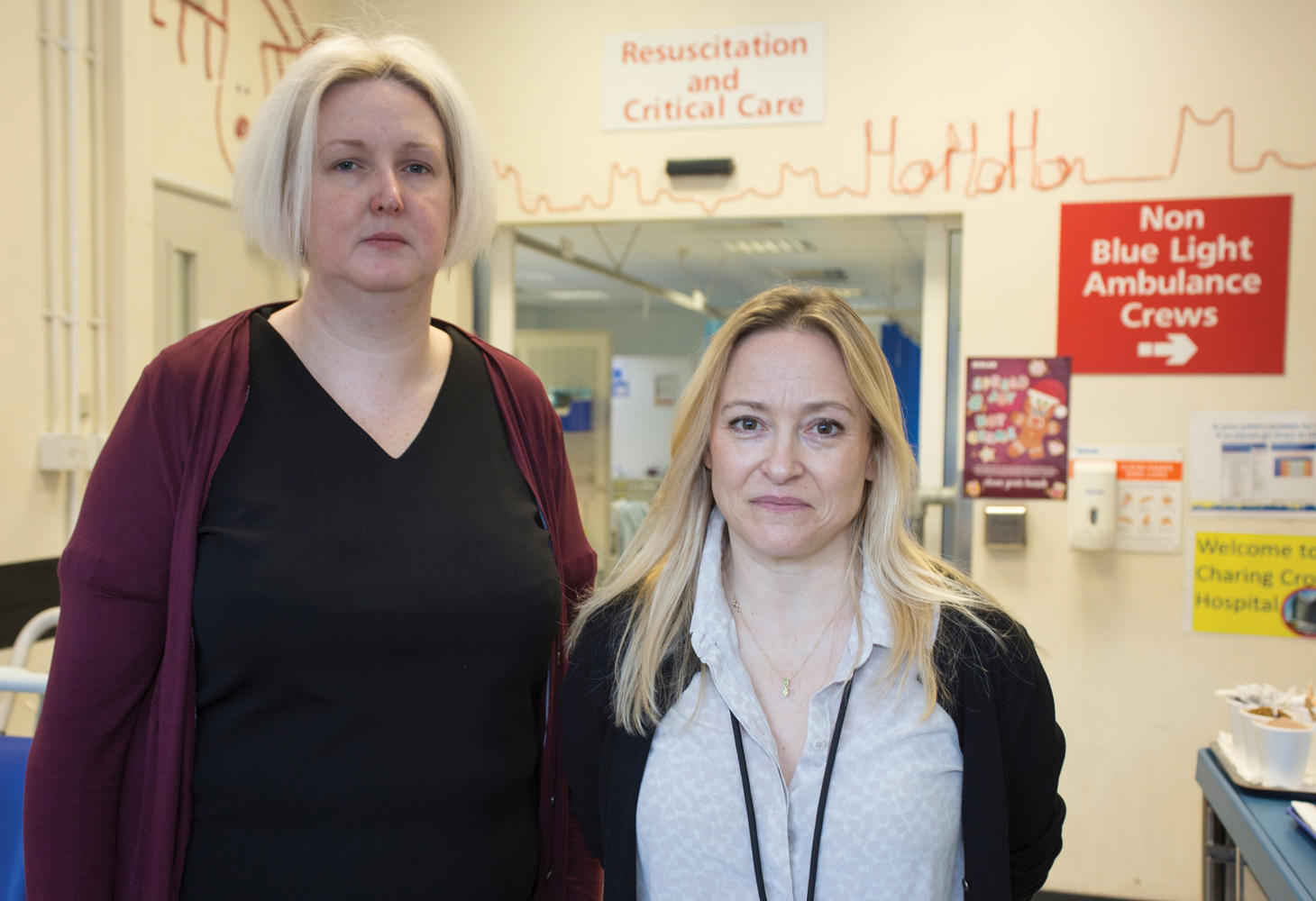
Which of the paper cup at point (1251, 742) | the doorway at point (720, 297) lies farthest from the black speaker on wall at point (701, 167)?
the paper cup at point (1251, 742)

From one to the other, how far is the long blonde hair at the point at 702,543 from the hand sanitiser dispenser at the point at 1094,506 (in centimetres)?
179

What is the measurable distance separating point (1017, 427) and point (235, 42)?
2661 mm

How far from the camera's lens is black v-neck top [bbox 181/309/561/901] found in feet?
3.91

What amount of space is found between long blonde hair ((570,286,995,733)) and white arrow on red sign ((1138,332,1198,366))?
1.95 metres

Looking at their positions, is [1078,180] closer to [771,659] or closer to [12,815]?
[771,659]

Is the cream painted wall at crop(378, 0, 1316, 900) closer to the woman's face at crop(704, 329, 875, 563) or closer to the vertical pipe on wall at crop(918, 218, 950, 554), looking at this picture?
the vertical pipe on wall at crop(918, 218, 950, 554)

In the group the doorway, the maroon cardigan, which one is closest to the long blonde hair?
the doorway

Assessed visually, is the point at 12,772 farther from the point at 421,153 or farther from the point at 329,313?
the point at 421,153

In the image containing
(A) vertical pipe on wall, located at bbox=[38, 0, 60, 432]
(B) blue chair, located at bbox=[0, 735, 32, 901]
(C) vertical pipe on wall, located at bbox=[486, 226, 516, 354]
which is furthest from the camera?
(C) vertical pipe on wall, located at bbox=[486, 226, 516, 354]

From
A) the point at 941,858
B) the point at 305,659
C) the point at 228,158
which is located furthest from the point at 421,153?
the point at 228,158

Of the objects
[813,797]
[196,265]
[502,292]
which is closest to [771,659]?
[813,797]

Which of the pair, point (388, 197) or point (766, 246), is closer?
point (388, 197)

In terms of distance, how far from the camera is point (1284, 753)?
1909 mm

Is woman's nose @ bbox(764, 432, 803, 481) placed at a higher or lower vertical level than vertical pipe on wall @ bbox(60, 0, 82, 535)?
lower
